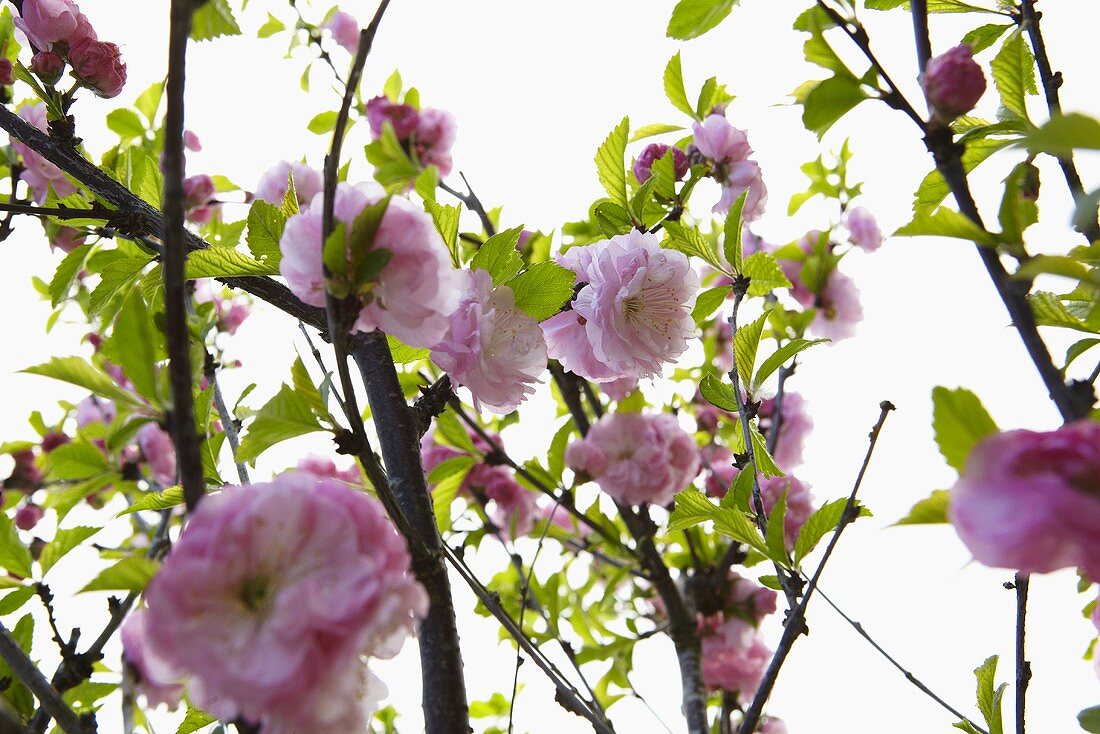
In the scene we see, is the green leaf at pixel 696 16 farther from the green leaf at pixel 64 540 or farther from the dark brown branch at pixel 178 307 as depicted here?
the green leaf at pixel 64 540

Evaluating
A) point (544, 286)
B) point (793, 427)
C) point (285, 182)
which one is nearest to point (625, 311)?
point (544, 286)

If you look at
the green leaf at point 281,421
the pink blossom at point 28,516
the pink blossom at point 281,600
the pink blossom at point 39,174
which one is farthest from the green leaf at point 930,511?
the pink blossom at point 28,516

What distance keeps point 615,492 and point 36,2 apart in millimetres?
1072

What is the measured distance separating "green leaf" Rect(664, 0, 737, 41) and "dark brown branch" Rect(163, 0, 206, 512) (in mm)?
496

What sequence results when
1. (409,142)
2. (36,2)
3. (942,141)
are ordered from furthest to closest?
(409,142)
(36,2)
(942,141)

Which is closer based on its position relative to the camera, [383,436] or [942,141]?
[942,141]

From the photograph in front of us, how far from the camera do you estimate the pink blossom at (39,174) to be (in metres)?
1.24

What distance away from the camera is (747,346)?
0.89m

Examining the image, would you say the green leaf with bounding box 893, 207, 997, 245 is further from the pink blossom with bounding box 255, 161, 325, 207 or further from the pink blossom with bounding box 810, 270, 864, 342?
the pink blossom with bounding box 810, 270, 864, 342

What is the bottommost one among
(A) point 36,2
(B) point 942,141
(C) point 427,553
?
Result: (C) point 427,553

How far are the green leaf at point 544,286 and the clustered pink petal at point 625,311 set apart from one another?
0.08 meters

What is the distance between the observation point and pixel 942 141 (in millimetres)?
496

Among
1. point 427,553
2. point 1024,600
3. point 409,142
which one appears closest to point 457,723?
point 427,553

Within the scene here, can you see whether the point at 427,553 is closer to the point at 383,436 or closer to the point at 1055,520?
the point at 383,436
